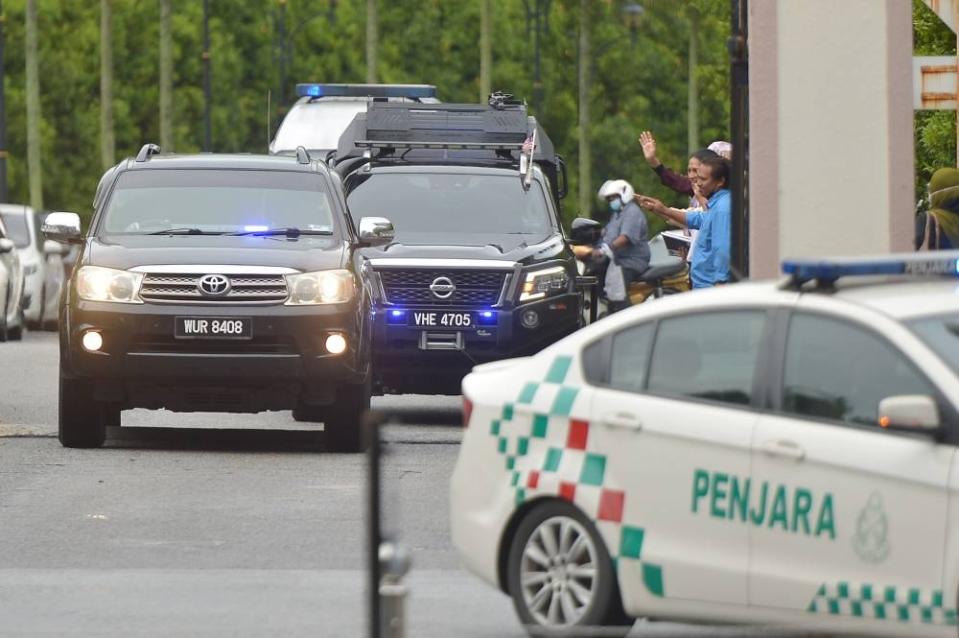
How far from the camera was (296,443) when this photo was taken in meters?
17.9

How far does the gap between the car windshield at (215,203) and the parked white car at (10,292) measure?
13165mm

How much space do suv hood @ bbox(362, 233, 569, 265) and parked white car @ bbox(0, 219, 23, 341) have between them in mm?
11860

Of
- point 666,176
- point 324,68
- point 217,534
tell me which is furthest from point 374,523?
point 324,68

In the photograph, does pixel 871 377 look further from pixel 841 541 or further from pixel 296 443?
pixel 296 443

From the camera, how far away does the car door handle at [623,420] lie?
8.83 m

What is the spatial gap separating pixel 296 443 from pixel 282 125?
13.1 m

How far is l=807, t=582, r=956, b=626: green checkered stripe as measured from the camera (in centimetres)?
788

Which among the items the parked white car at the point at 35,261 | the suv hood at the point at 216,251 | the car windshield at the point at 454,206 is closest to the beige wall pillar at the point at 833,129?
the suv hood at the point at 216,251

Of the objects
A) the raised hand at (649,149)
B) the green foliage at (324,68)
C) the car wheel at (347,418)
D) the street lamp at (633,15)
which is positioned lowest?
the car wheel at (347,418)

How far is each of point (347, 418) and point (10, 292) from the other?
16087 millimetres

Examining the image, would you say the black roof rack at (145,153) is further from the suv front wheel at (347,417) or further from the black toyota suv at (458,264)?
the suv front wheel at (347,417)

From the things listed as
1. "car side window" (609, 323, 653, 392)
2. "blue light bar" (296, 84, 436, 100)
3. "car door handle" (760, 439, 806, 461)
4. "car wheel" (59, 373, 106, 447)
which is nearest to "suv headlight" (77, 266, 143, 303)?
"car wheel" (59, 373, 106, 447)

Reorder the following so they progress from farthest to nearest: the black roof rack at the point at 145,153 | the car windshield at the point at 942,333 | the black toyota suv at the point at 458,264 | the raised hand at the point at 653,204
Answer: the black toyota suv at the point at 458,264, the raised hand at the point at 653,204, the black roof rack at the point at 145,153, the car windshield at the point at 942,333

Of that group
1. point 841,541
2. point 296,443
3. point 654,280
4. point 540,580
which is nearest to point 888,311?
point 841,541
